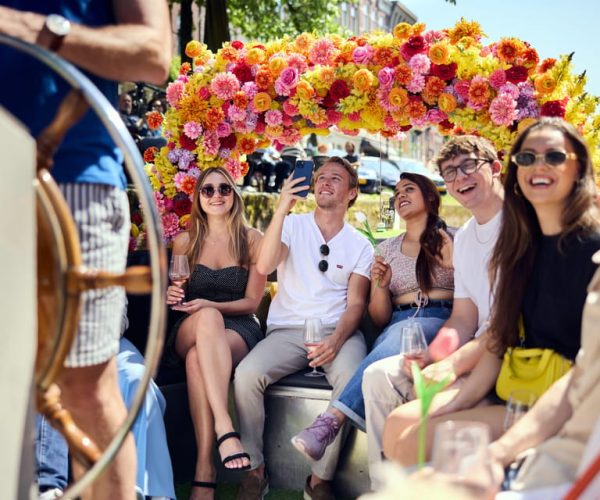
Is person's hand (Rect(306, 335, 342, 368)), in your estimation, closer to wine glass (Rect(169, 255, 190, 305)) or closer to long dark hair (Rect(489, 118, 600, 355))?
wine glass (Rect(169, 255, 190, 305))

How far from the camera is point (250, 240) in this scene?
5.11 meters

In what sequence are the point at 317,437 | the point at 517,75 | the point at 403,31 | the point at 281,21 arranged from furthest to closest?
1. the point at 281,21
2. the point at 403,31
3. the point at 517,75
4. the point at 317,437

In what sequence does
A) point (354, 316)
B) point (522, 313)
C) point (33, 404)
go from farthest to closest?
point (354, 316)
point (522, 313)
point (33, 404)

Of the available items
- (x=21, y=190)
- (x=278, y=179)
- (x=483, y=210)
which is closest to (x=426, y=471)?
(x=21, y=190)

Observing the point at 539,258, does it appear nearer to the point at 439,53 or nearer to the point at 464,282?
the point at 464,282

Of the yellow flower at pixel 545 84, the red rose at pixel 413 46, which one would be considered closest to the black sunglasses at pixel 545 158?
the yellow flower at pixel 545 84

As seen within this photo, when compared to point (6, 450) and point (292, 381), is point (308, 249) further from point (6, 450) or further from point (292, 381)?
point (6, 450)

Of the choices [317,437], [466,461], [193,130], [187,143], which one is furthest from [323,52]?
[466,461]

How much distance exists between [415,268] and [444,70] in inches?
68.4

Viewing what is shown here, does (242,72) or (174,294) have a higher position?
(242,72)

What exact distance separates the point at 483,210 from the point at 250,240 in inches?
57.6

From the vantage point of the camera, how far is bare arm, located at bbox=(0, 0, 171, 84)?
1917mm

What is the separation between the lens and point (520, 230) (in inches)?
122

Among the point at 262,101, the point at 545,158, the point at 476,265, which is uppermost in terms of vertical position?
the point at 262,101
